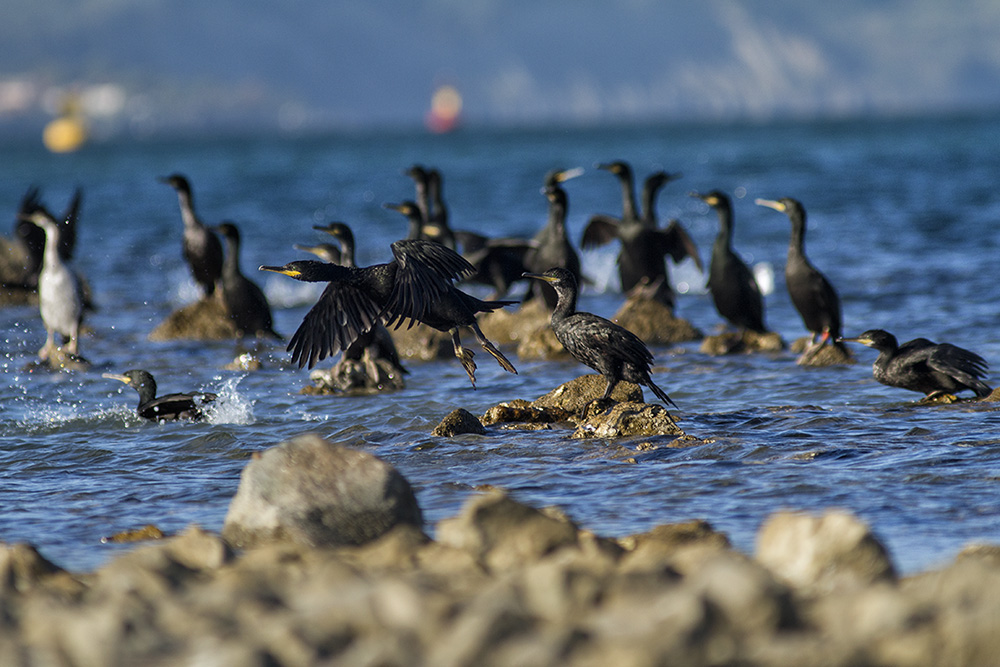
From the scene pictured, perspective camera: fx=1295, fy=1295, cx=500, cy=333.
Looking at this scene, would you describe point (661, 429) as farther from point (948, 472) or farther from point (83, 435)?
point (83, 435)

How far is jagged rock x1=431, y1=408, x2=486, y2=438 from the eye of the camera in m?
7.45

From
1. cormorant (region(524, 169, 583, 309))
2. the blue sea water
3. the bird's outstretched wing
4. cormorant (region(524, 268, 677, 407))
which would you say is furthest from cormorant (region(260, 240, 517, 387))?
cormorant (region(524, 169, 583, 309))

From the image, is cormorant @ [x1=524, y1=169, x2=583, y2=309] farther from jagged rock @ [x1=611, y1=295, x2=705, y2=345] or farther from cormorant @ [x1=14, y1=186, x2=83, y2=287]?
cormorant @ [x1=14, y1=186, x2=83, y2=287]

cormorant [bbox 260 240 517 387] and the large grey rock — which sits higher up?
cormorant [bbox 260 240 517 387]

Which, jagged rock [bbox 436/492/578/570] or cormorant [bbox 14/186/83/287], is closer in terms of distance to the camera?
jagged rock [bbox 436/492/578/570]

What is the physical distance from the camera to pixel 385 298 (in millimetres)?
7898

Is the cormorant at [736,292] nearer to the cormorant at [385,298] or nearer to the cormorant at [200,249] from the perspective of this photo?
the cormorant at [385,298]

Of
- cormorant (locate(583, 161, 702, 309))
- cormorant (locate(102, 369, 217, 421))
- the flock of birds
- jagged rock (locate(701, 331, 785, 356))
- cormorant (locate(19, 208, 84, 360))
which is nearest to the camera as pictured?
the flock of birds

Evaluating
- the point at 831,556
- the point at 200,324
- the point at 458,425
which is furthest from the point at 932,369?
the point at 200,324

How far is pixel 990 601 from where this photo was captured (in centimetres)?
330

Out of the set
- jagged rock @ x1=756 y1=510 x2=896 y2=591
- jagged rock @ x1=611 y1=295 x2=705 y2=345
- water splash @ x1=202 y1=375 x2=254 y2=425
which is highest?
jagged rock @ x1=611 y1=295 x2=705 y2=345

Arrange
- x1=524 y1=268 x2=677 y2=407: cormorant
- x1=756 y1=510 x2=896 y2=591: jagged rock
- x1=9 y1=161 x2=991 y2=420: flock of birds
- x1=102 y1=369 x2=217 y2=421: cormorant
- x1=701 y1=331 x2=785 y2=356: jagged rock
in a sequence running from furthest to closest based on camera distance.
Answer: x1=701 y1=331 x2=785 y2=356: jagged rock < x1=102 y1=369 x2=217 y2=421: cormorant < x1=9 y1=161 x2=991 y2=420: flock of birds < x1=524 y1=268 x2=677 y2=407: cormorant < x1=756 y1=510 x2=896 y2=591: jagged rock

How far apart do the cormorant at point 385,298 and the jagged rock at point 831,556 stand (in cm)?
390

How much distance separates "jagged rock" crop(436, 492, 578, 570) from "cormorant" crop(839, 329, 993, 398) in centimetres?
416
